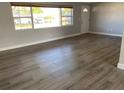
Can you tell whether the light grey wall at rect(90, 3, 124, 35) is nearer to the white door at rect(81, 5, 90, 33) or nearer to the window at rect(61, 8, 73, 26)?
the white door at rect(81, 5, 90, 33)

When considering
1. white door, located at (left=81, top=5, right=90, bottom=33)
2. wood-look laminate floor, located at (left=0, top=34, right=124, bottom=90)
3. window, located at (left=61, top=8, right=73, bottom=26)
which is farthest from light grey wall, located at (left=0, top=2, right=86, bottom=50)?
white door, located at (left=81, top=5, right=90, bottom=33)

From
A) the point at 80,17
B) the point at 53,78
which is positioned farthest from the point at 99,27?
the point at 53,78

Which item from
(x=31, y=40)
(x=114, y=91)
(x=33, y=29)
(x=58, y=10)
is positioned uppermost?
(x=58, y=10)

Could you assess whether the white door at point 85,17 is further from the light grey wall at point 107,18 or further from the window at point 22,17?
the window at point 22,17

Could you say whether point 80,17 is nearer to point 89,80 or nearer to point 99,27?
point 99,27

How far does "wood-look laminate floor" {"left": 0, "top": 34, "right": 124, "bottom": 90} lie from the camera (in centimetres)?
240

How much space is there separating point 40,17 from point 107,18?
163 inches

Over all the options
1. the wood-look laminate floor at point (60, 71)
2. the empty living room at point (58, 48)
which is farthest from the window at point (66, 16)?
the wood-look laminate floor at point (60, 71)

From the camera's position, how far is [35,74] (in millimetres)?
2830

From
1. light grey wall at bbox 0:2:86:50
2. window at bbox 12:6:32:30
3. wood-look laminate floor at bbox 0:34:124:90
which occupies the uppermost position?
window at bbox 12:6:32:30

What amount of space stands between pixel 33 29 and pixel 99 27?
4436 mm

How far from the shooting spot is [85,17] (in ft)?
25.9

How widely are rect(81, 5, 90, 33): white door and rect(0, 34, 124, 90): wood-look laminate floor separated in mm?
4069

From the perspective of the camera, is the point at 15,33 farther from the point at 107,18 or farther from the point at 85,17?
the point at 107,18
